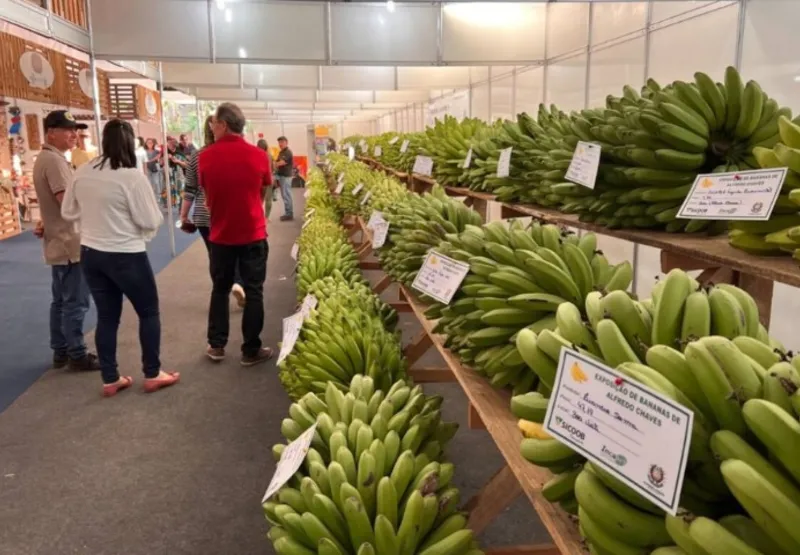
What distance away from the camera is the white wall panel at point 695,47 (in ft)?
11.4

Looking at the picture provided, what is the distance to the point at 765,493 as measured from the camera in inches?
28.8

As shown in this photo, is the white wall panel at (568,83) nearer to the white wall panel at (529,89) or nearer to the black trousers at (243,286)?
the white wall panel at (529,89)

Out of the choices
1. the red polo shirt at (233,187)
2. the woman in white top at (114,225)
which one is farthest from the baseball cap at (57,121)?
the red polo shirt at (233,187)

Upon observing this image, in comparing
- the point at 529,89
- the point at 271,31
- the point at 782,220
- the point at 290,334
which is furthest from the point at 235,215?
the point at 782,220

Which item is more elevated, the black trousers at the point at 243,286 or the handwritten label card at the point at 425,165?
the handwritten label card at the point at 425,165

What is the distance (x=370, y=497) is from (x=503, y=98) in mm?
6327

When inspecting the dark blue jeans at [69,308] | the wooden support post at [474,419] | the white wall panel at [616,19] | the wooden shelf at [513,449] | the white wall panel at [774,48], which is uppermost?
the white wall panel at [616,19]

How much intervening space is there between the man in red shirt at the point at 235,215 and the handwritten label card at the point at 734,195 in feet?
10.6

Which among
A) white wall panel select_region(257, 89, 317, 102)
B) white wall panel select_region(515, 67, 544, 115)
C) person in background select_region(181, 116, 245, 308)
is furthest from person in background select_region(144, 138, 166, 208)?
white wall panel select_region(515, 67, 544, 115)

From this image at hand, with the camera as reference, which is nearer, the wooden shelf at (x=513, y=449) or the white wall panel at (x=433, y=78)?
the wooden shelf at (x=513, y=449)

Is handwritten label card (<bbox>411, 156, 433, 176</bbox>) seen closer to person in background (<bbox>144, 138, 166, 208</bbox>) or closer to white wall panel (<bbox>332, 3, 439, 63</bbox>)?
white wall panel (<bbox>332, 3, 439, 63</bbox>)

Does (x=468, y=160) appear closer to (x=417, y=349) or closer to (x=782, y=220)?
(x=417, y=349)

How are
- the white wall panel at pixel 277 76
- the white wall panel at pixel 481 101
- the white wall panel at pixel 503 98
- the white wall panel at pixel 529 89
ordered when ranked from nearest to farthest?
Result: the white wall panel at pixel 529 89
the white wall panel at pixel 503 98
the white wall panel at pixel 481 101
the white wall panel at pixel 277 76

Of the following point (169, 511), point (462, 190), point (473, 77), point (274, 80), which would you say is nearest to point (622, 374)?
point (169, 511)
